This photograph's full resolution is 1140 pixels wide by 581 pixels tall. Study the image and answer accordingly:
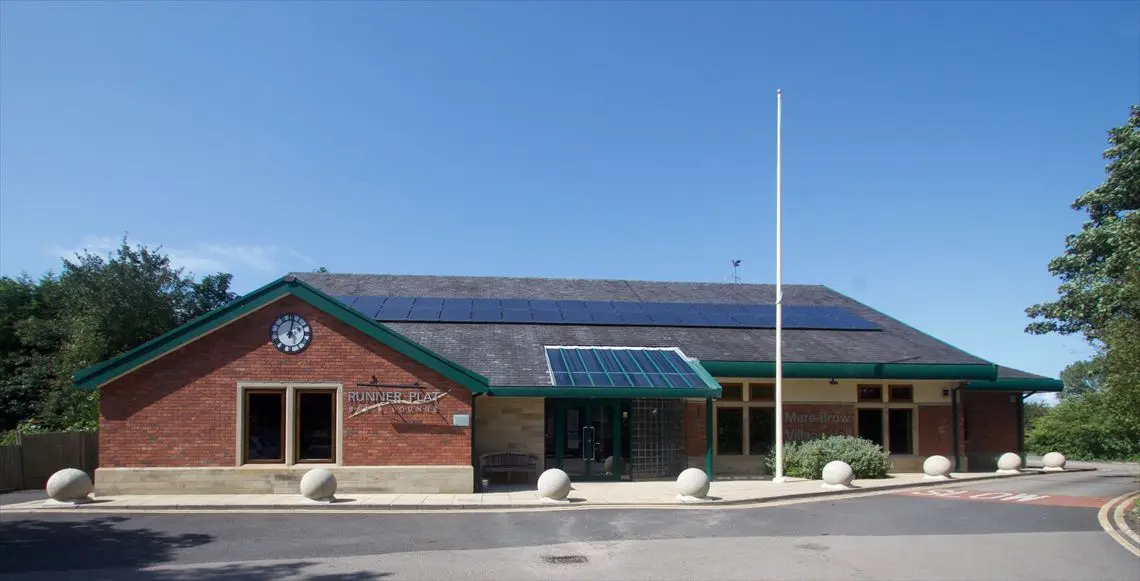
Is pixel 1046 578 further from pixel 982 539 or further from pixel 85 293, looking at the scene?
pixel 85 293

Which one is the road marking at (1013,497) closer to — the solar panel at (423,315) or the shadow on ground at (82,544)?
the solar panel at (423,315)

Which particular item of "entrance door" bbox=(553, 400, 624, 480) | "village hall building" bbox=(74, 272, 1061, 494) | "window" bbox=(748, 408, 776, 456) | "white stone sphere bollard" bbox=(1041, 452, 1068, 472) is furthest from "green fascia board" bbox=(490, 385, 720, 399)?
"white stone sphere bollard" bbox=(1041, 452, 1068, 472)

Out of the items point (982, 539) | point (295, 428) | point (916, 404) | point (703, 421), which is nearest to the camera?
point (982, 539)

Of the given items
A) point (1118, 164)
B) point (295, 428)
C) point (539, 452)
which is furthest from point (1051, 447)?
point (295, 428)

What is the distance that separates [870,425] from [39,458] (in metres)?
20.4

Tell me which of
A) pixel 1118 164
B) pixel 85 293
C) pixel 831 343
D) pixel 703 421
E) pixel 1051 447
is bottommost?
pixel 1051 447

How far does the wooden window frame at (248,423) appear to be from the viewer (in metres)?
17.2

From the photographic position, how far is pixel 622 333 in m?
23.9

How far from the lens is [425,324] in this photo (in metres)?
23.3

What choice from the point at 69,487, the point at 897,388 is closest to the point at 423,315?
the point at 69,487

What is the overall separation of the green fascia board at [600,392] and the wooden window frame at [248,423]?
4326 millimetres

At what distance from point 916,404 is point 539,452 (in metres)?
10.6

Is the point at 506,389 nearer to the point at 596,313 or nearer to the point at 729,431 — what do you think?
the point at 729,431

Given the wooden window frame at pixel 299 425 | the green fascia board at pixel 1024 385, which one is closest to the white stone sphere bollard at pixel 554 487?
the wooden window frame at pixel 299 425
